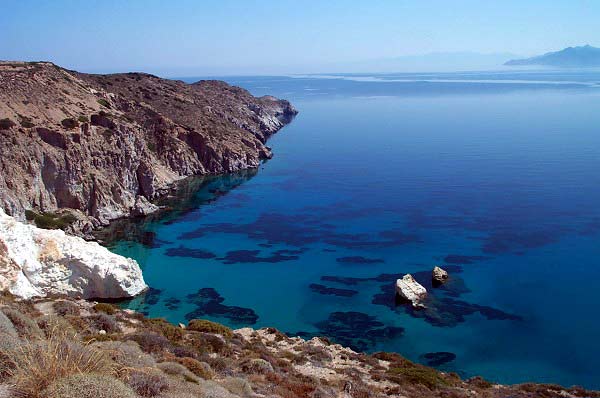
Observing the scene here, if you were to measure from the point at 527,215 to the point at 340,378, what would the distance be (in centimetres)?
4187

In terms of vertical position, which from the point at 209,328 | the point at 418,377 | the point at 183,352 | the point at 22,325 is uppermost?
the point at 22,325

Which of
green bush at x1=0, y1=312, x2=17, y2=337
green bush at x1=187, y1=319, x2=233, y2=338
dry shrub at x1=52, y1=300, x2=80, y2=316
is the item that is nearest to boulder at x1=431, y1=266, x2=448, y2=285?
→ green bush at x1=187, y1=319, x2=233, y2=338

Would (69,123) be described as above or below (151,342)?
above

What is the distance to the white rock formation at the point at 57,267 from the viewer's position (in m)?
28.3

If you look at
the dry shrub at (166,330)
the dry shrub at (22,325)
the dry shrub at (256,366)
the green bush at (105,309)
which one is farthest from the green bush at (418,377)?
the dry shrub at (22,325)

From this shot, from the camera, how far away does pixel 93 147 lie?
59250 mm

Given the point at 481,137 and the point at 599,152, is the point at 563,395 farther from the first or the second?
the point at 481,137

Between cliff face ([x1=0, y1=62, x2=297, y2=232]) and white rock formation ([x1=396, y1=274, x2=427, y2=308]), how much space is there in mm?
32405

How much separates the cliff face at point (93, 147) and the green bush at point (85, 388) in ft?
143

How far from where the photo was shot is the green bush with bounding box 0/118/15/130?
51787 millimetres

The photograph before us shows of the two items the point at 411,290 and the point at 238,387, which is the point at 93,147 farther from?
the point at 238,387

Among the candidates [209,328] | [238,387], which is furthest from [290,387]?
[209,328]

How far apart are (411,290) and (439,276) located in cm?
413

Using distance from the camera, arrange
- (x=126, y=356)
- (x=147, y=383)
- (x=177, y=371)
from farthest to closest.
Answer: (x=177, y=371) < (x=126, y=356) < (x=147, y=383)
